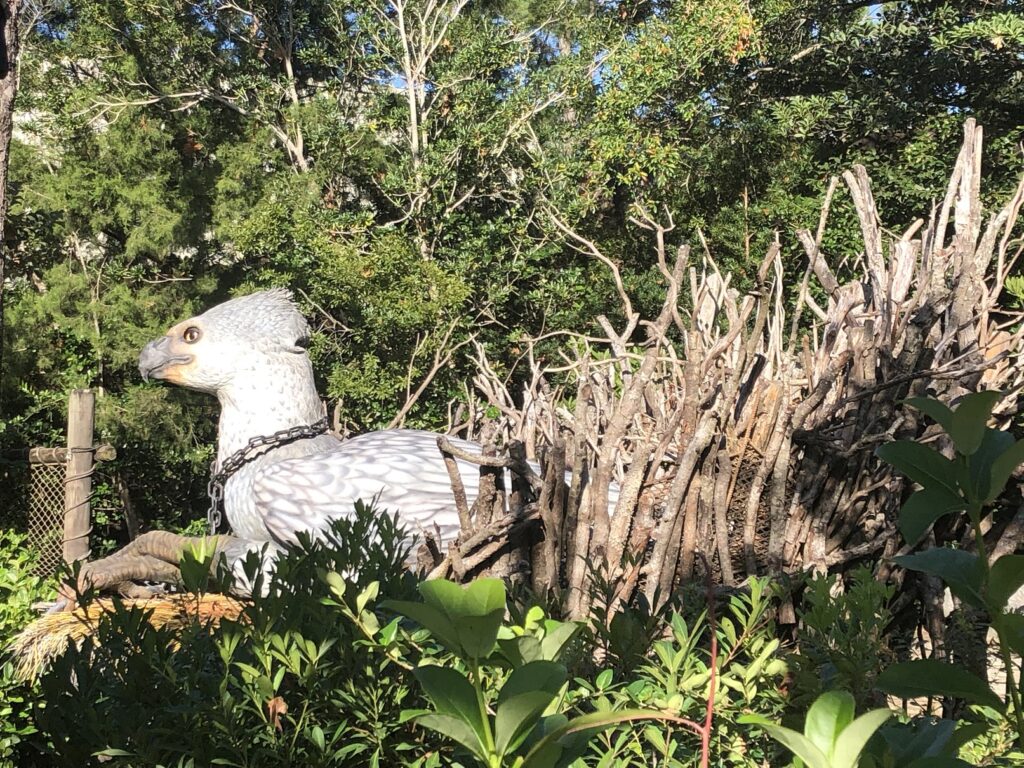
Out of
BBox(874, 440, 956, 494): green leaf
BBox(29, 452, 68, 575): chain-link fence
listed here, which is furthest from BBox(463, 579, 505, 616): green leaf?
BBox(29, 452, 68, 575): chain-link fence

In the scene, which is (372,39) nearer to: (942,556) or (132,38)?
(132,38)

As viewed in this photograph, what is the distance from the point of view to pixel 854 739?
0.64 meters

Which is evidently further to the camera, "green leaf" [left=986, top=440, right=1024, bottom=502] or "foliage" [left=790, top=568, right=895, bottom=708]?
"foliage" [left=790, top=568, right=895, bottom=708]

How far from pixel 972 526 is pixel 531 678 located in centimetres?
33

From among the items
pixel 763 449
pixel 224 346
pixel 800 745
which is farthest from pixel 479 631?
pixel 224 346

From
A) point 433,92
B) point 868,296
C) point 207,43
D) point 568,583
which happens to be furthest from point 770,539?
point 207,43

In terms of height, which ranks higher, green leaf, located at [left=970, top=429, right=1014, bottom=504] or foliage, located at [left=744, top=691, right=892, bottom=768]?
green leaf, located at [left=970, top=429, right=1014, bottom=504]

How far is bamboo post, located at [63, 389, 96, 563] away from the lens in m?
7.07

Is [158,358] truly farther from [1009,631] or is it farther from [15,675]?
[1009,631]

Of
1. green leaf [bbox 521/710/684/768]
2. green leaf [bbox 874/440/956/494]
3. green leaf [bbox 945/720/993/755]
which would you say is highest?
green leaf [bbox 874/440/956/494]

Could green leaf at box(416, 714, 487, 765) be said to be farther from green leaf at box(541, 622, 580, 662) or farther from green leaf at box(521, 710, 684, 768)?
green leaf at box(541, 622, 580, 662)

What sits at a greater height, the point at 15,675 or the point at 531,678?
the point at 531,678

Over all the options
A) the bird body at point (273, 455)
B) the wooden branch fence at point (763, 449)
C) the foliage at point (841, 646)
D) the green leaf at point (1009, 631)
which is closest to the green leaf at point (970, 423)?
the green leaf at point (1009, 631)

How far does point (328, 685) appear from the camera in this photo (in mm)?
1302
